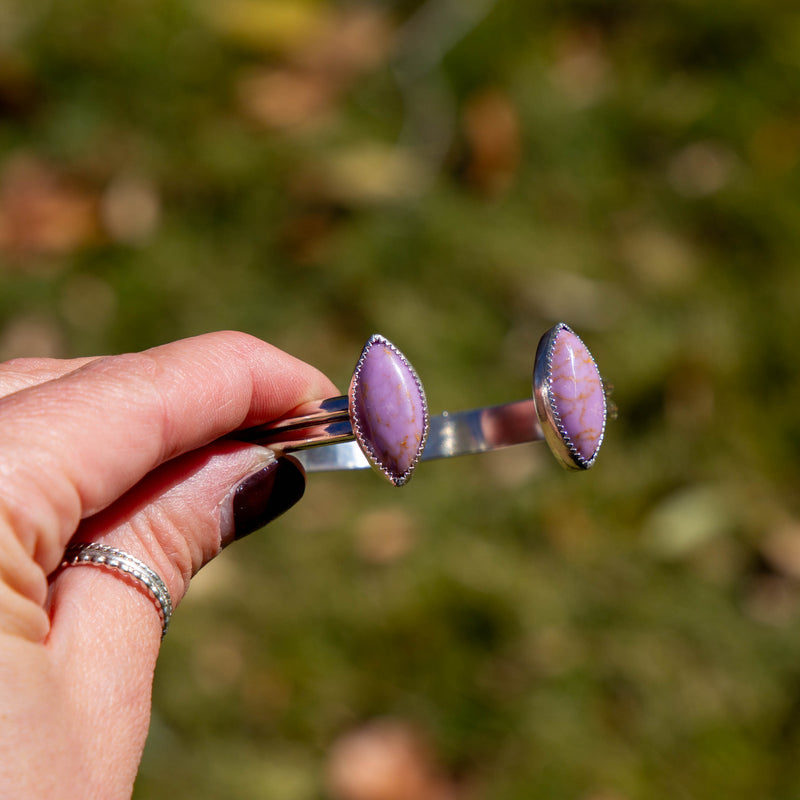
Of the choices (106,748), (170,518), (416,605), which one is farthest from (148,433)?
(416,605)

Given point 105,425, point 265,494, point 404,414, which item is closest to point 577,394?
point 404,414

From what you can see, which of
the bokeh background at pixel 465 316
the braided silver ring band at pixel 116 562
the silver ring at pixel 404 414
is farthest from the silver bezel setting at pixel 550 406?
the bokeh background at pixel 465 316

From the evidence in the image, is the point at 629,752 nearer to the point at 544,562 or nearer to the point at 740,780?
the point at 740,780

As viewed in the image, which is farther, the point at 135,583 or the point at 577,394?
the point at 577,394

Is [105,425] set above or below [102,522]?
above

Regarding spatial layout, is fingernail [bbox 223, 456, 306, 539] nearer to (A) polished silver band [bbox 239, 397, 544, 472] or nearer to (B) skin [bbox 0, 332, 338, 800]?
(B) skin [bbox 0, 332, 338, 800]

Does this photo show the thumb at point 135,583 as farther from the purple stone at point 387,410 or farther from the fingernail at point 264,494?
the purple stone at point 387,410

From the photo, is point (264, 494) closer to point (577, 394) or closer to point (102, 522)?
point (102, 522)
